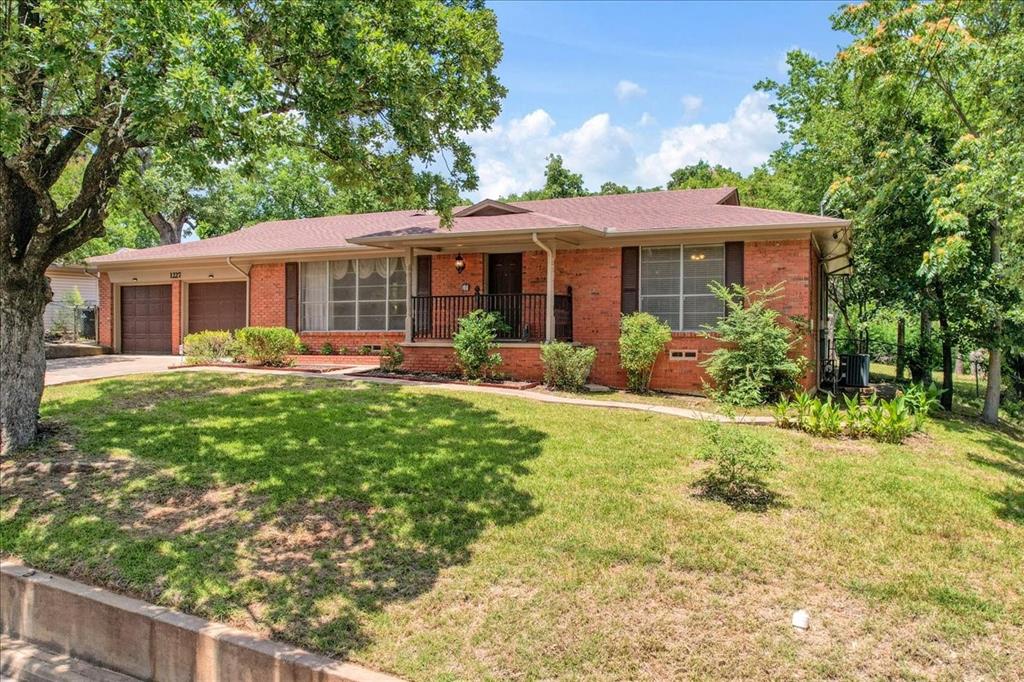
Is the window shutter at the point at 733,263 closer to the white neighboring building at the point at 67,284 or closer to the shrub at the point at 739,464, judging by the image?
the shrub at the point at 739,464

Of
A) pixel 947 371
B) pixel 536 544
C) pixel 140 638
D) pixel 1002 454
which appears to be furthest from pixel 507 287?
pixel 140 638

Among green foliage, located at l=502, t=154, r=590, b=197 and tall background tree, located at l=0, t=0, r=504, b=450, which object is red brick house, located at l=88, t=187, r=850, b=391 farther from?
green foliage, located at l=502, t=154, r=590, b=197

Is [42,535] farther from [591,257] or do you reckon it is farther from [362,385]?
[591,257]

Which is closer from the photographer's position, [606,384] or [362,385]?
[362,385]

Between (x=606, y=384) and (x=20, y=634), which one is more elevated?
(x=606, y=384)

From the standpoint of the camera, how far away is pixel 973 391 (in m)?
18.3

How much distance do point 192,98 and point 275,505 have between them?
3258 millimetres

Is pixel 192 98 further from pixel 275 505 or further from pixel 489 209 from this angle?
pixel 489 209

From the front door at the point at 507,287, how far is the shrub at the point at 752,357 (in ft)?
13.1

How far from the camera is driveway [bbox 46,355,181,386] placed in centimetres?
1172

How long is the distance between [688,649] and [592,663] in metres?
0.54

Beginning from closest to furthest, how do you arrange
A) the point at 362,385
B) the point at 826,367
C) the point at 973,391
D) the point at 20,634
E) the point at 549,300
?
1. the point at 20,634
2. the point at 362,385
3. the point at 549,300
4. the point at 826,367
5. the point at 973,391

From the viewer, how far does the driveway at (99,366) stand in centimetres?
1172

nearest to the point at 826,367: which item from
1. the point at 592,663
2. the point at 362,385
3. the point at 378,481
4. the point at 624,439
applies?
the point at 624,439
